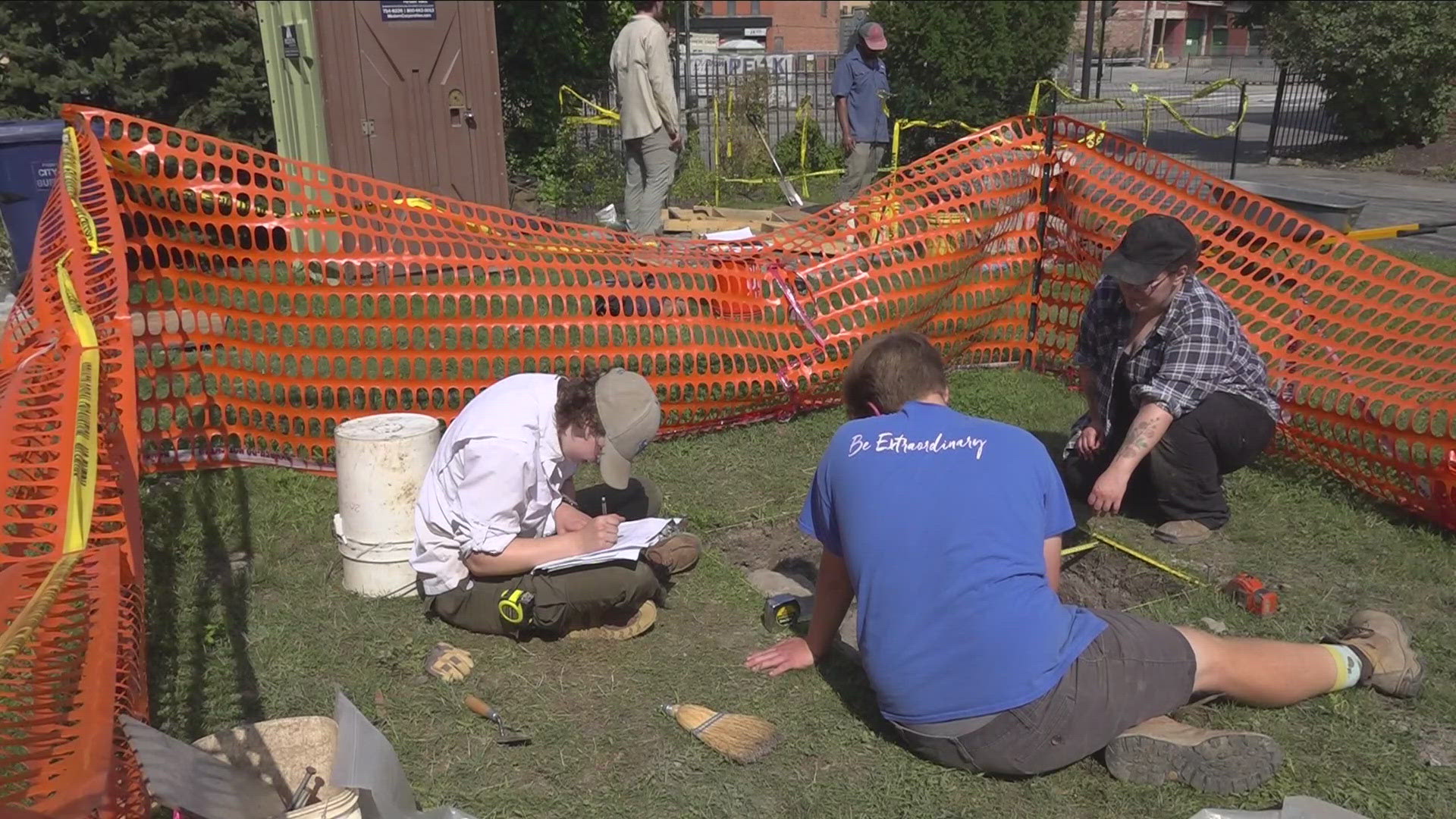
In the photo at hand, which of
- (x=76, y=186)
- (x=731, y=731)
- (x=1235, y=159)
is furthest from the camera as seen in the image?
(x=1235, y=159)

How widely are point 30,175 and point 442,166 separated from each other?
10.9 ft

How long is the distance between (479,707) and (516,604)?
1.29ft

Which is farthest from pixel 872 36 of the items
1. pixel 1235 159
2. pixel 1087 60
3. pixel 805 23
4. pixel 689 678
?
pixel 805 23

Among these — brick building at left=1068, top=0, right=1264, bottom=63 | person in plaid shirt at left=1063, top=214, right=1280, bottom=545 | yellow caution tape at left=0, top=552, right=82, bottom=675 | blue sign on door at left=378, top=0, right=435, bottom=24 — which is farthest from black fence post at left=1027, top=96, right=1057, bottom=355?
brick building at left=1068, top=0, right=1264, bottom=63

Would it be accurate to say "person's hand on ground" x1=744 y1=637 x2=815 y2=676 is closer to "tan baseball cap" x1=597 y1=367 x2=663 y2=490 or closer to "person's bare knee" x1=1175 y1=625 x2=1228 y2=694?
"tan baseball cap" x1=597 y1=367 x2=663 y2=490

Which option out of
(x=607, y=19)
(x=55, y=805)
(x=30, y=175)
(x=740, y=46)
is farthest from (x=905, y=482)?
(x=740, y=46)

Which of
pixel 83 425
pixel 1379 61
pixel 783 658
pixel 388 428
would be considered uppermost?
pixel 1379 61

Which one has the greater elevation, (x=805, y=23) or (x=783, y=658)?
(x=805, y=23)

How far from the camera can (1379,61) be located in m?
16.4

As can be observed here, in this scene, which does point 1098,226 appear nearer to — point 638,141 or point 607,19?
point 638,141

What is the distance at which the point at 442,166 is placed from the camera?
10195 mm

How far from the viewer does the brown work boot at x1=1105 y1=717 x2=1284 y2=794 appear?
2883 mm

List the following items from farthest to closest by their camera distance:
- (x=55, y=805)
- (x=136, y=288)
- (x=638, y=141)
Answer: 1. (x=638, y=141)
2. (x=136, y=288)
3. (x=55, y=805)

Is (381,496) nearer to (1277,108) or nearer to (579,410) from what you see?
(579,410)
